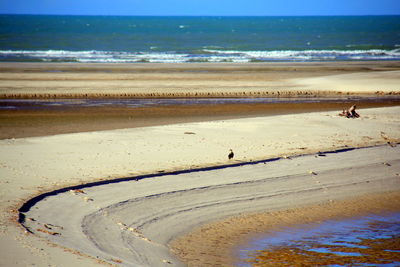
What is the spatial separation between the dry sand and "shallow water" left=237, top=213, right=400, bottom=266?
3.91ft

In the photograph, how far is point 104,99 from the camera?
25.7m

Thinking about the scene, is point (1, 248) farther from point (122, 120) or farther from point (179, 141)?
point (122, 120)

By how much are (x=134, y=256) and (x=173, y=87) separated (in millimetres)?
22220

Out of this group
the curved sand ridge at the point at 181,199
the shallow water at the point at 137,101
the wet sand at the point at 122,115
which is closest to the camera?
the curved sand ridge at the point at 181,199

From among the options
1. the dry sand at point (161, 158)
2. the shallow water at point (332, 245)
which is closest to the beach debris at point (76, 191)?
the dry sand at point (161, 158)

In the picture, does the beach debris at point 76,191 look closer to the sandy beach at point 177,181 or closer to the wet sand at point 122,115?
the sandy beach at point 177,181

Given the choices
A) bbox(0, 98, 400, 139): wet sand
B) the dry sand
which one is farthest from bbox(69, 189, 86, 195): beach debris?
bbox(0, 98, 400, 139): wet sand

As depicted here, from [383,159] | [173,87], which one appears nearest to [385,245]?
[383,159]

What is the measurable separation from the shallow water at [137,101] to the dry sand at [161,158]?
6290 mm

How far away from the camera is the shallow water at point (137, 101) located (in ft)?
77.2

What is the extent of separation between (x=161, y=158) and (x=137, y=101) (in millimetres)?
12167

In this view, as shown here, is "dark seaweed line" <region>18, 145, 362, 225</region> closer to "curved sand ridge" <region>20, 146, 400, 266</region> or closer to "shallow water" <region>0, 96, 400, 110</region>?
"curved sand ridge" <region>20, 146, 400, 266</region>

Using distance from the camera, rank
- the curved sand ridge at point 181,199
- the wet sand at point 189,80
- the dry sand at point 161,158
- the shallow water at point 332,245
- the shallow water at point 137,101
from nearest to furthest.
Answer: the shallow water at point 332,245, the curved sand ridge at point 181,199, the dry sand at point 161,158, the shallow water at point 137,101, the wet sand at point 189,80

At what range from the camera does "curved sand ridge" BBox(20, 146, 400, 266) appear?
329 inches
